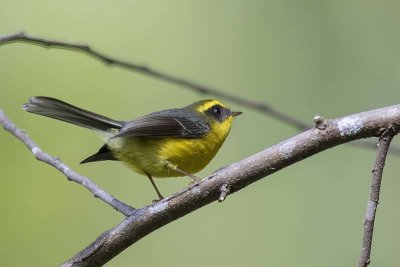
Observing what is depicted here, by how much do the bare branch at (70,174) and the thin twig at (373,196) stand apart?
95 cm

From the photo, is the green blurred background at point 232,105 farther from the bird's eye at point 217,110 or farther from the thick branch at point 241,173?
the thick branch at point 241,173

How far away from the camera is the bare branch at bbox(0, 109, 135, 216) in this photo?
8.91 feet

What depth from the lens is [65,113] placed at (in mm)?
3418

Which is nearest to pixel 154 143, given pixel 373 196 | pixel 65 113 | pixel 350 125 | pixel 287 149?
pixel 65 113

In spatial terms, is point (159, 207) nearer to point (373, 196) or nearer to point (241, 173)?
point (241, 173)

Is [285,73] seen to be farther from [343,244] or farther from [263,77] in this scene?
[343,244]

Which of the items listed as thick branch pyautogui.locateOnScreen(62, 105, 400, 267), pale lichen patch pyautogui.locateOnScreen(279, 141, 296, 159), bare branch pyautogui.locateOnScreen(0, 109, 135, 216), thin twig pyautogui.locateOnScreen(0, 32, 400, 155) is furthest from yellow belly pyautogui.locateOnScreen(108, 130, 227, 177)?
pale lichen patch pyautogui.locateOnScreen(279, 141, 296, 159)

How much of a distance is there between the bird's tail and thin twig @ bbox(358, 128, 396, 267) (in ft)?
5.62

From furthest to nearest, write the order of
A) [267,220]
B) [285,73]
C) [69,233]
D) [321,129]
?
1. [285,73]
2. [267,220]
3. [69,233]
4. [321,129]

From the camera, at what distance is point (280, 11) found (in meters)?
6.45

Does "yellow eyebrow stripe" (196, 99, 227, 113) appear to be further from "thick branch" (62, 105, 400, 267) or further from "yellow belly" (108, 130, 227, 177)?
"thick branch" (62, 105, 400, 267)

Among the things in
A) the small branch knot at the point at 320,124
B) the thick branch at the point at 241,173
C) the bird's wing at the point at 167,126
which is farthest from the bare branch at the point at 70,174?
the small branch knot at the point at 320,124

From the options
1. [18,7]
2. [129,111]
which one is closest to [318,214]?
[129,111]

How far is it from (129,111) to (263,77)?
137 centimetres
